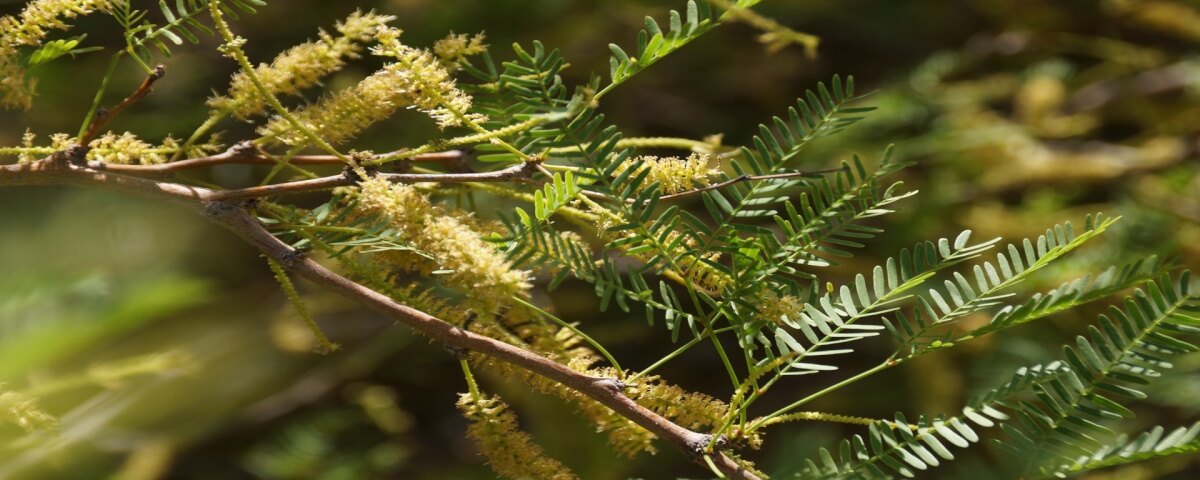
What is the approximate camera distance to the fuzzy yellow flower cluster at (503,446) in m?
0.41

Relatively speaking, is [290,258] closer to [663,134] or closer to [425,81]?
[425,81]

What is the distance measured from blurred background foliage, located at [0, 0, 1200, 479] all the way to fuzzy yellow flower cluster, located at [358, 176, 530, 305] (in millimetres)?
477

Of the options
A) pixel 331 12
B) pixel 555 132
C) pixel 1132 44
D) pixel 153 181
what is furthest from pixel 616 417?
pixel 1132 44

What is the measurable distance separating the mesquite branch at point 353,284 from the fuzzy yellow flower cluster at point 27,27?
40 mm

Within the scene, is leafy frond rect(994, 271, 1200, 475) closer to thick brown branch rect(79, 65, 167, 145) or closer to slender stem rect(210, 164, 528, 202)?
slender stem rect(210, 164, 528, 202)

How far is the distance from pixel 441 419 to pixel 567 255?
3.56 ft

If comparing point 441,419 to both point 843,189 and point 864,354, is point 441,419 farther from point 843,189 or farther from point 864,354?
point 843,189

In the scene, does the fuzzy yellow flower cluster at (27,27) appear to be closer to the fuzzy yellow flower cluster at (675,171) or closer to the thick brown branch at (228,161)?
the thick brown branch at (228,161)

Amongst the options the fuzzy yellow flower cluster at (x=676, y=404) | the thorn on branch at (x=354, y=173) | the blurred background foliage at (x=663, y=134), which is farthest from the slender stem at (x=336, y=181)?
the blurred background foliage at (x=663, y=134)

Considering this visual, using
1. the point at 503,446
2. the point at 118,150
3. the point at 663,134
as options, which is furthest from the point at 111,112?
the point at 663,134

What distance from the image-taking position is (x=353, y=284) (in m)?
0.40

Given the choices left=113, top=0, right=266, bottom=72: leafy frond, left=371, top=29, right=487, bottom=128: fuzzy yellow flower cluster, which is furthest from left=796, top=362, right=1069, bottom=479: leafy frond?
left=113, top=0, right=266, bottom=72: leafy frond

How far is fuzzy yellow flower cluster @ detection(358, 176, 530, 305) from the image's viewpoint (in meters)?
0.33

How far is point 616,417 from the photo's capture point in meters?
0.42
